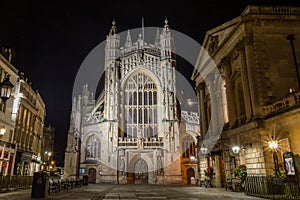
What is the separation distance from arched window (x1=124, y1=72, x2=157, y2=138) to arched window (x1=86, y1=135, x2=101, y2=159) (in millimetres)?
5498

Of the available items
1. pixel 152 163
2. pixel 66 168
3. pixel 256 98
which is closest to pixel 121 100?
pixel 152 163

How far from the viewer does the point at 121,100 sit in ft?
141

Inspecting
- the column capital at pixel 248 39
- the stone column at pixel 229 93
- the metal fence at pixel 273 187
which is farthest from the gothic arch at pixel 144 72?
the metal fence at pixel 273 187

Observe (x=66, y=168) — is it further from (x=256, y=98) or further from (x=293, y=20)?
(x=293, y=20)

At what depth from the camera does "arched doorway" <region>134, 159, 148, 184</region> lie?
39.6 metres

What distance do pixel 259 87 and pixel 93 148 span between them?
3198 cm

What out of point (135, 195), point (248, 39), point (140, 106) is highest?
point (140, 106)

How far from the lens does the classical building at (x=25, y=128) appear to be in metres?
25.6

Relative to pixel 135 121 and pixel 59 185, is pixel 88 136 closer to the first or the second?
pixel 135 121

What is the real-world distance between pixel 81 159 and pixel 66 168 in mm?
2735

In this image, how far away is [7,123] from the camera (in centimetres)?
2223

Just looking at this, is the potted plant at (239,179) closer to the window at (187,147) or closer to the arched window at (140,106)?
the window at (187,147)

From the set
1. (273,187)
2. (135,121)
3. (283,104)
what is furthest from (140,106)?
(273,187)

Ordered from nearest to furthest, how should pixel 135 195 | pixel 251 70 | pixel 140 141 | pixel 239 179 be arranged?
1. pixel 135 195
2. pixel 239 179
3. pixel 251 70
4. pixel 140 141
